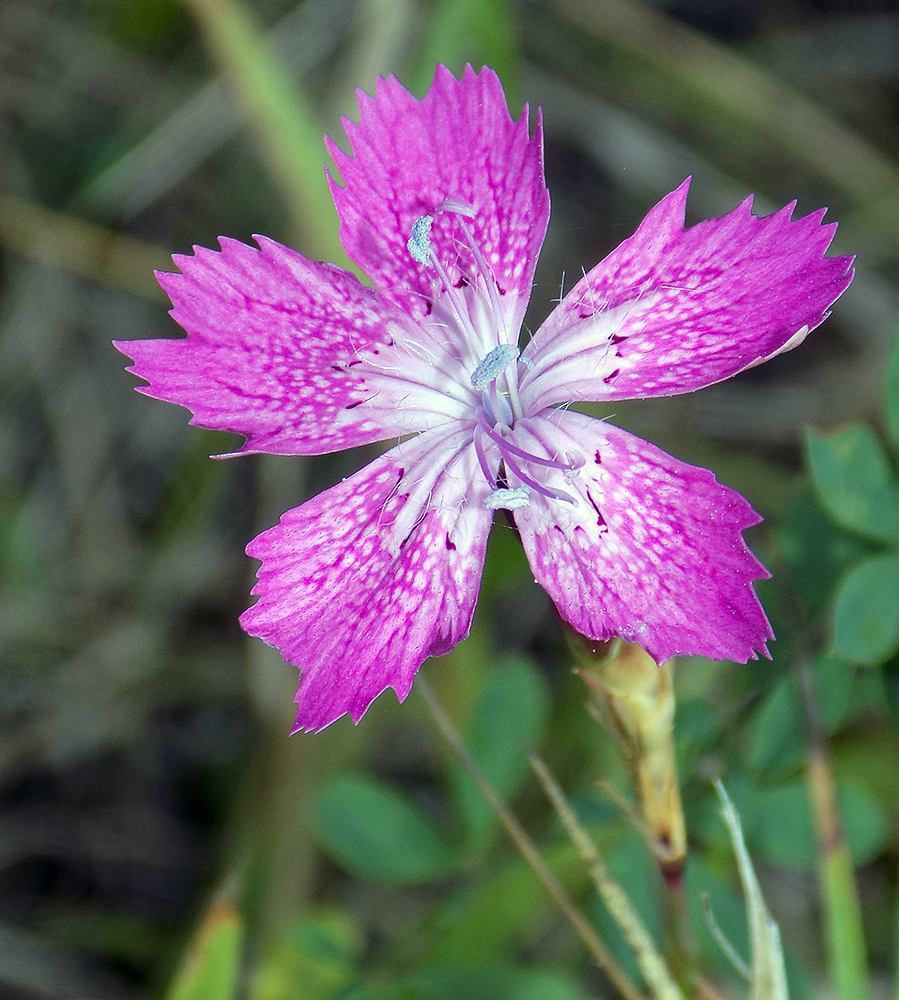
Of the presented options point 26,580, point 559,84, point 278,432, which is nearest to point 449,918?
point 278,432

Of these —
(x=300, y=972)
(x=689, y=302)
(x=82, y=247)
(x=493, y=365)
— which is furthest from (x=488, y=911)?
(x=82, y=247)

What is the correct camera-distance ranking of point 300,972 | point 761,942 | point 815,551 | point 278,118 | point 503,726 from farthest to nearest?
point 278,118, point 300,972, point 503,726, point 815,551, point 761,942

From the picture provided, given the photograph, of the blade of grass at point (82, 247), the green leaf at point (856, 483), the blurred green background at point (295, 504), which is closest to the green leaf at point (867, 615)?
the green leaf at point (856, 483)

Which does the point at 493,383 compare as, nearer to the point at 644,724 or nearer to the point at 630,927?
the point at 644,724

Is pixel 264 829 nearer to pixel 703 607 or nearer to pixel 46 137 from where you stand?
pixel 703 607

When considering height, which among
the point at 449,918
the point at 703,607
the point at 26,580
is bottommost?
the point at 449,918

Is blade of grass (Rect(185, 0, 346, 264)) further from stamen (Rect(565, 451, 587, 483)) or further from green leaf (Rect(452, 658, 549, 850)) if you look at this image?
stamen (Rect(565, 451, 587, 483))
